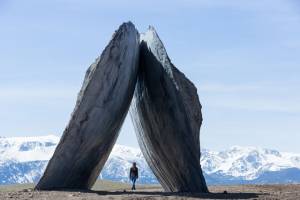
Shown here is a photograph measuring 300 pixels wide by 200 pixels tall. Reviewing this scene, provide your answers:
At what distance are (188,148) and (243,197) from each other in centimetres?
604

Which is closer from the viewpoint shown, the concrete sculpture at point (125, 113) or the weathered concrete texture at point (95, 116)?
the weathered concrete texture at point (95, 116)

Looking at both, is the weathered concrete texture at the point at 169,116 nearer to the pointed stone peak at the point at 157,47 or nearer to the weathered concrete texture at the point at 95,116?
the pointed stone peak at the point at 157,47

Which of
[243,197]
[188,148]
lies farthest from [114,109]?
[243,197]

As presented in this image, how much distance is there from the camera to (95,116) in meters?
39.5

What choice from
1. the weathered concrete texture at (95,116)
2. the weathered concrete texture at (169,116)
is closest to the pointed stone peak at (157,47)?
the weathered concrete texture at (169,116)

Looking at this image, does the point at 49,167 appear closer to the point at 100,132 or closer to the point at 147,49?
the point at 100,132

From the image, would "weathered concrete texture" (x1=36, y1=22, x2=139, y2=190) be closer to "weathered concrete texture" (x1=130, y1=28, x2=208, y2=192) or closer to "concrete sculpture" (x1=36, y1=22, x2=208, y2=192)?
"concrete sculpture" (x1=36, y1=22, x2=208, y2=192)

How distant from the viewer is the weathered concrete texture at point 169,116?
133 ft

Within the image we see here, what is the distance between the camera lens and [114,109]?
40469 millimetres

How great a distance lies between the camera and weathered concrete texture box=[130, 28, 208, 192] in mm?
40688

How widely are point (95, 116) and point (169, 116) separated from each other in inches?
167

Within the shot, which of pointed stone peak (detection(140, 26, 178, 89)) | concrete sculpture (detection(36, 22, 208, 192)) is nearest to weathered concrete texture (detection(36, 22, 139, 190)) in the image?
concrete sculpture (detection(36, 22, 208, 192))

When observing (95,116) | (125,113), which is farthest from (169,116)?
(95,116)

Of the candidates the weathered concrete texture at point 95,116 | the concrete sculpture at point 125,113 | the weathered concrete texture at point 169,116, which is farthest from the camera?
the weathered concrete texture at point 169,116
